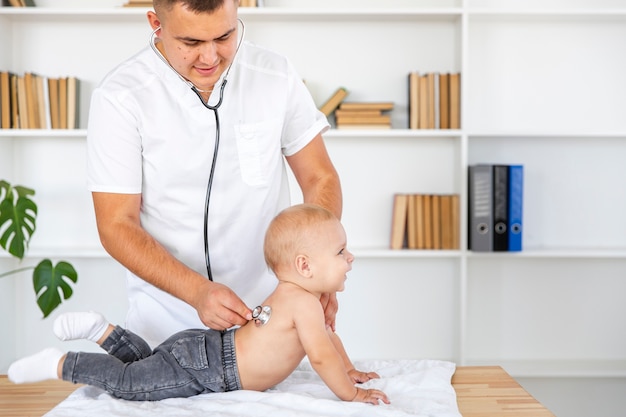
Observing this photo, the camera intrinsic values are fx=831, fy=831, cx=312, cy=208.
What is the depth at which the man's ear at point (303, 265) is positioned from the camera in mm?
1622

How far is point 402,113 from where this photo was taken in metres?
3.57

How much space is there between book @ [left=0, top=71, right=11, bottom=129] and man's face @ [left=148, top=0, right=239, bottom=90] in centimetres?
195

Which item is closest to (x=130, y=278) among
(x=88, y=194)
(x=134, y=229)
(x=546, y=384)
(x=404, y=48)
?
(x=134, y=229)

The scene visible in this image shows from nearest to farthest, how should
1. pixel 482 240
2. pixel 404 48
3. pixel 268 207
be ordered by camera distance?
1. pixel 268 207
2. pixel 482 240
3. pixel 404 48

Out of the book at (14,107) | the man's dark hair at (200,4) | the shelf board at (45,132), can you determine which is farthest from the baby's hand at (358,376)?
the book at (14,107)

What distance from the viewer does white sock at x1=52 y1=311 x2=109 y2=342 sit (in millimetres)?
1620

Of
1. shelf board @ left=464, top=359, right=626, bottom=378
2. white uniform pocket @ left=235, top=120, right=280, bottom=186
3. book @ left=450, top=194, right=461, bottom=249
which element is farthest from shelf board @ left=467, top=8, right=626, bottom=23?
white uniform pocket @ left=235, top=120, right=280, bottom=186

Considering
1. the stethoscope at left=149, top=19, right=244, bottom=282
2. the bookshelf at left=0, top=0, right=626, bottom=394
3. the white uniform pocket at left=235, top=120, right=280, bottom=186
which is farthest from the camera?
the bookshelf at left=0, top=0, right=626, bottom=394

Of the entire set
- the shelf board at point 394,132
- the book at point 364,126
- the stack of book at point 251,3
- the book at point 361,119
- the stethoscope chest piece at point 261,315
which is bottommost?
the stethoscope chest piece at point 261,315

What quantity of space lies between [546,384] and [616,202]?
853mm

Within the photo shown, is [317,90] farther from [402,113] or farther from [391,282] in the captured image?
[391,282]

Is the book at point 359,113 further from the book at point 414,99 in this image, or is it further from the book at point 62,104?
the book at point 62,104

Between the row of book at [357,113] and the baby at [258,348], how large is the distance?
1.78m

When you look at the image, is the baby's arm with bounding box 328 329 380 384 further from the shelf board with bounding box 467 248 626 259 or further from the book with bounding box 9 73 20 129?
A: the book with bounding box 9 73 20 129
